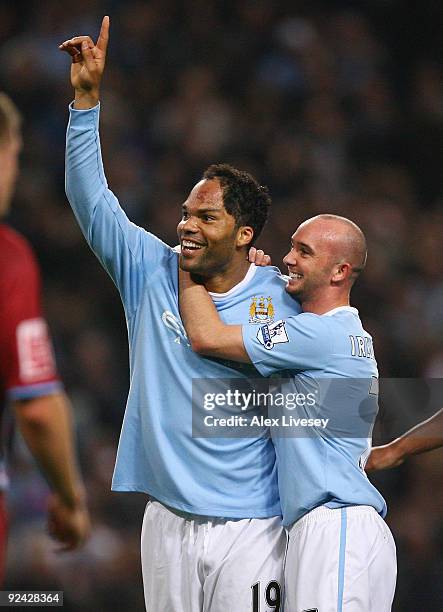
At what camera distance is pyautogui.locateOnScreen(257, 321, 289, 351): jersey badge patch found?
2316 mm

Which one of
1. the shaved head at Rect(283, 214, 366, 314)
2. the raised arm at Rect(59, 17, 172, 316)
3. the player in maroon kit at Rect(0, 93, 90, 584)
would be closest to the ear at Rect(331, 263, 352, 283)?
the shaved head at Rect(283, 214, 366, 314)

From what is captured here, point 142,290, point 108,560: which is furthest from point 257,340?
point 108,560

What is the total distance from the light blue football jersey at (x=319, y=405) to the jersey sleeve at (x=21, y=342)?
594 millimetres

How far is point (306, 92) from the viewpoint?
396 centimetres

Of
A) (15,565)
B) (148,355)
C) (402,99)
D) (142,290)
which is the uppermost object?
(402,99)

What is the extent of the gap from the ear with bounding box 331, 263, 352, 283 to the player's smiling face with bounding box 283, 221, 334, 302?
0.04 ft

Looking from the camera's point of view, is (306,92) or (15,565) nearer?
(15,565)

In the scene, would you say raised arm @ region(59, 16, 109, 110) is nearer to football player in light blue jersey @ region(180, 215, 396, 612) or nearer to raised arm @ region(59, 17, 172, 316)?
raised arm @ region(59, 17, 172, 316)

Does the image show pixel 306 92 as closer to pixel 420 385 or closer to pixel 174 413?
pixel 420 385

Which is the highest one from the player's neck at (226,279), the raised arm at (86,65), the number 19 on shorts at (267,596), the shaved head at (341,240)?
the raised arm at (86,65)

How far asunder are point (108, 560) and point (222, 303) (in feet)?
4.90

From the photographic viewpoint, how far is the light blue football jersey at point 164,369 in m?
2.33

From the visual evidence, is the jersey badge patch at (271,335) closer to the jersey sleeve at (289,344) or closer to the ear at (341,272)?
the jersey sleeve at (289,344)

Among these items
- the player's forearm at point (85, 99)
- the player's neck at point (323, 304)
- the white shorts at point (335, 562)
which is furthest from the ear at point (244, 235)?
the white shorts at point (335, 562)
